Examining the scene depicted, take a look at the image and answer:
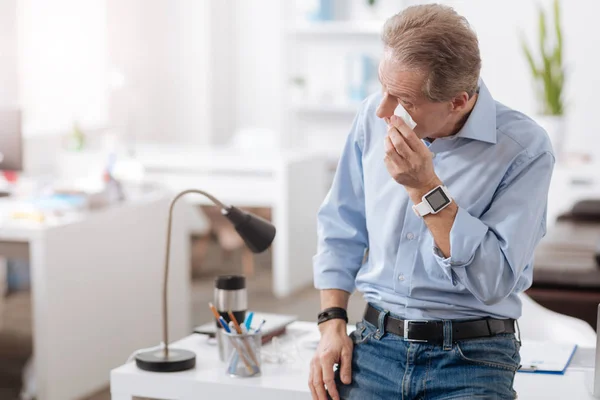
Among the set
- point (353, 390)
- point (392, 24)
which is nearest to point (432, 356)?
point (353, 390)

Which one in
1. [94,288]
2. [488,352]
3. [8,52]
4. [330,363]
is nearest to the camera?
[488,352]

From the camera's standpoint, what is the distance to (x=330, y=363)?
1717 mm

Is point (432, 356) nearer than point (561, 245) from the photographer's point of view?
Yes

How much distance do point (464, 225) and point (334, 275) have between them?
37 centimetres

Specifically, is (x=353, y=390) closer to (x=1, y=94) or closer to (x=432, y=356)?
(x=432, y=356)

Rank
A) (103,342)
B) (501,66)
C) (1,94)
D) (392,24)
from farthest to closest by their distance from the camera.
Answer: (501,66) < (1,94) < (103,342) < (392,24)

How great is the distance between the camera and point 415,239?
1666mm

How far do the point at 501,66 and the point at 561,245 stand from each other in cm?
257

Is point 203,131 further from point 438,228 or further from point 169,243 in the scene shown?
point 438,228

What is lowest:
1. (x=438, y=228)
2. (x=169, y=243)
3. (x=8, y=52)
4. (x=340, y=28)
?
(x=169, y=243)

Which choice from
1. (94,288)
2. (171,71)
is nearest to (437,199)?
(94,288)

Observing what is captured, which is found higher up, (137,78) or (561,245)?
(137,78)

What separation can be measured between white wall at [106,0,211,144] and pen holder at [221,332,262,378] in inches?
190

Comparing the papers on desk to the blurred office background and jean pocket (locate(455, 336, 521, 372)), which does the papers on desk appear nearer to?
jean pocket (locate(455, 336, 521, 372))
